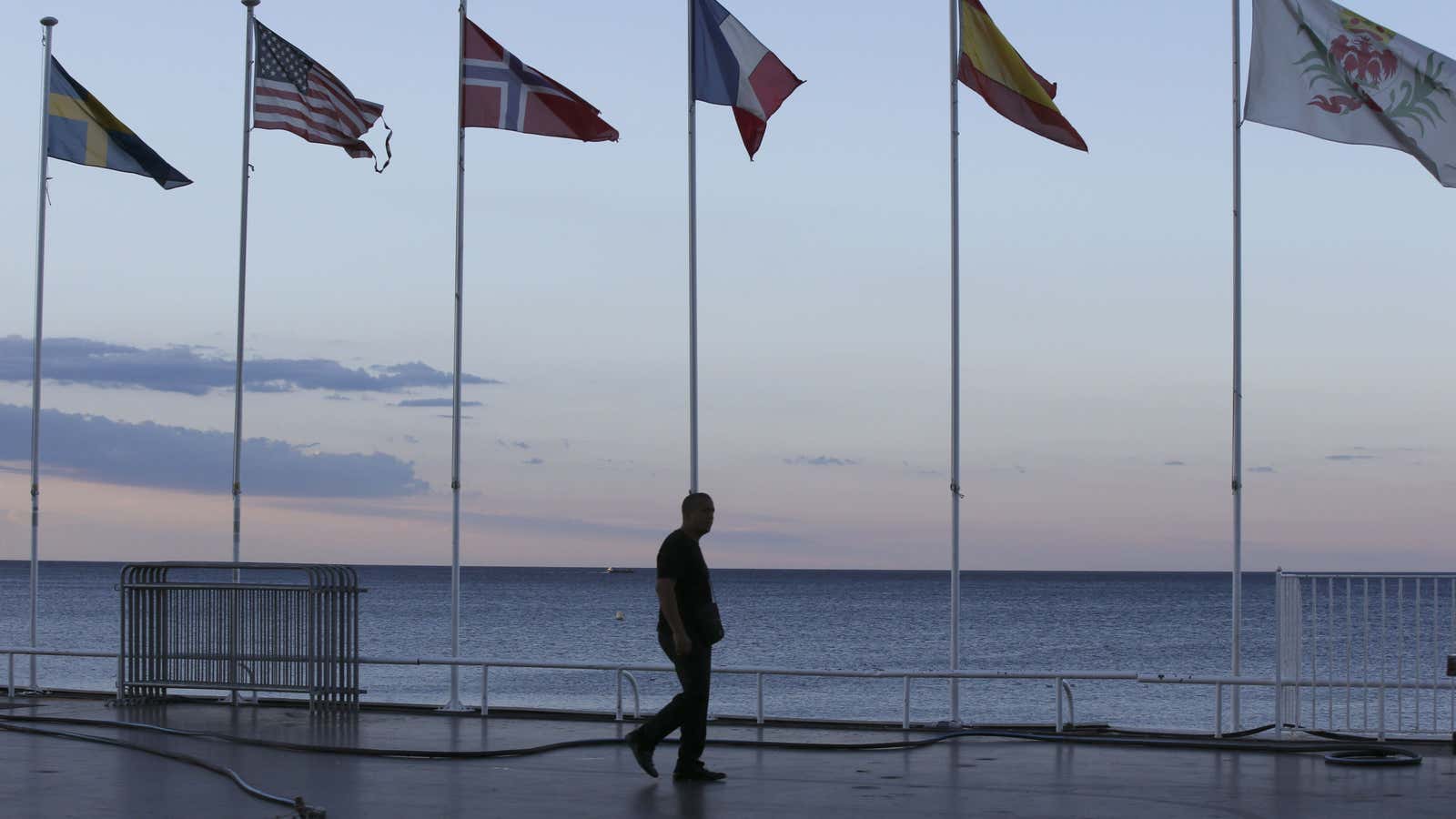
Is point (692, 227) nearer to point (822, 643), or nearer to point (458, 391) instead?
point (458, 391)

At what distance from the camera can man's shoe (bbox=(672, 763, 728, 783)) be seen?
1151cm

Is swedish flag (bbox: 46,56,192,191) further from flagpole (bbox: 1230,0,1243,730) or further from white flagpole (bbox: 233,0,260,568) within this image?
flagpole (bbox: 1230,0,1243,730)

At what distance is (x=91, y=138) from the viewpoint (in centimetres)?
2052

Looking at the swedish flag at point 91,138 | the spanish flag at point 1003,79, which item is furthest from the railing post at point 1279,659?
the swedish flag at point 91,138

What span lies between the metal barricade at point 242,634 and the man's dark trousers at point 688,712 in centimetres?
483

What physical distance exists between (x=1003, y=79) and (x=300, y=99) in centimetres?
796

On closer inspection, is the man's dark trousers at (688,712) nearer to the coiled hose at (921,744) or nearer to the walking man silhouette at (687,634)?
the walking man silhouette at (687,634)

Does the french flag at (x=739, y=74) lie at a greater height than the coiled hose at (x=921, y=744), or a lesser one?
greater

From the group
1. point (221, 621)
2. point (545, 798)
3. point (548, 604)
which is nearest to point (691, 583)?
point (545, 798)

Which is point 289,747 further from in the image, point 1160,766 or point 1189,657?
point 1189,657

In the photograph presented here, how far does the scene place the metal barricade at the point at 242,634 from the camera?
15.9 meters

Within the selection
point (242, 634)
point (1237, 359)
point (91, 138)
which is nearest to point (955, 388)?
point (1237, 359)

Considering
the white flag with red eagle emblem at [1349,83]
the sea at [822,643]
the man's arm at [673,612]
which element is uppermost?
the white flag with red eagle emblem at [1349,83]

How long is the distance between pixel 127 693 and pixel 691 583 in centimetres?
828
